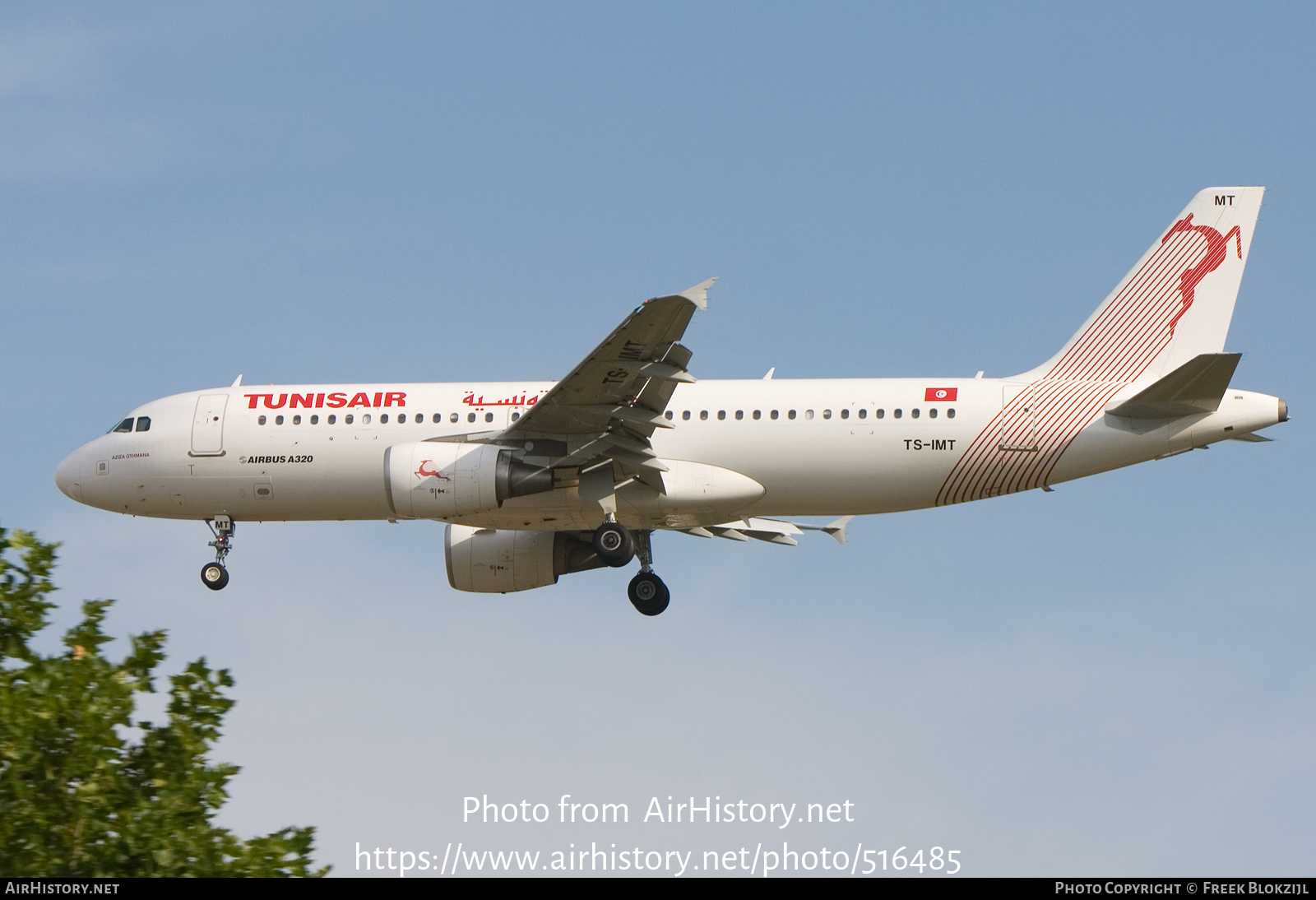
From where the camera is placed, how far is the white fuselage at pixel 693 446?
93.8 ft

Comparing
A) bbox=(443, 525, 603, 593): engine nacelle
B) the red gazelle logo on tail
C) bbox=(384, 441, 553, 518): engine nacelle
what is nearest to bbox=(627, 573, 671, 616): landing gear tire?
bbox=(443, 525, 603, 593): engine nacelle

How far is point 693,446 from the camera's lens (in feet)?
95.9

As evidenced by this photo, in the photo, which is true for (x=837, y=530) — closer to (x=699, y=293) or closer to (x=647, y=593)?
(x=647, y=593)

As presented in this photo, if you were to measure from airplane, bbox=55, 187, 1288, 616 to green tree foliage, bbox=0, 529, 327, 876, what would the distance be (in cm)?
1081

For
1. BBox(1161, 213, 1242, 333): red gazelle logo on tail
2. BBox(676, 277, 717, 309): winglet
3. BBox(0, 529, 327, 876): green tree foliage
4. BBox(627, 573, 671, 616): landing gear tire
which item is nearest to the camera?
BBox(0, 529, 327, 876): green tree foliage

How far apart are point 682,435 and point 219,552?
9.82 m

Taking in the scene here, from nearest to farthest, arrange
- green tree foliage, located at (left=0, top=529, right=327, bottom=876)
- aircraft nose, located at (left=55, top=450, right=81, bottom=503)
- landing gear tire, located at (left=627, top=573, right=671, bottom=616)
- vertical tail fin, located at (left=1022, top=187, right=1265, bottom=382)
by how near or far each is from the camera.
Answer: green tree foliage, located at (left=0, top=529, right=327, bottom=876), vertical tail fin, located at (left=1022, top=187, right=1265, bottom=382), landing gear tire, located at (left=627, top=573, right=671, bottom=616), aircraft nose, located at (left=55, top=450, right=81, bottom=503)

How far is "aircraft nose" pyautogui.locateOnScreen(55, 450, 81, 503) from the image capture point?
3231 centimetres

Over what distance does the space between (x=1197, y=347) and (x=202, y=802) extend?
67.9 ft

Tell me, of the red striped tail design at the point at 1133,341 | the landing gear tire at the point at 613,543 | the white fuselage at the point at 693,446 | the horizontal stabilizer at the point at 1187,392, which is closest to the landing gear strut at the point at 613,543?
the landing gear tire at the point at 613,543

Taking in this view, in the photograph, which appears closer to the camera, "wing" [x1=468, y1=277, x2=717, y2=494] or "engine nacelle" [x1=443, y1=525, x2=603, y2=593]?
"wing" [x1=468, y1=277, x2=717, y2=494]

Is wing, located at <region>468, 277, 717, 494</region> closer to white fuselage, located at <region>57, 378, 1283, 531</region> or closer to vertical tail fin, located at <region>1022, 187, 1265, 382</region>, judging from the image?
white fuselage, located at <region>57, 378, 1283, 531</region>
